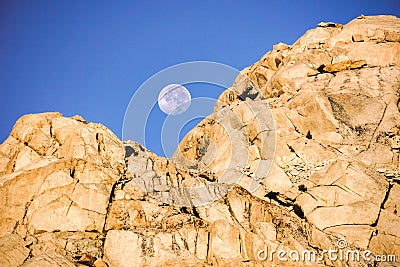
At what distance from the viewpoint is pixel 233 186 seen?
128ft

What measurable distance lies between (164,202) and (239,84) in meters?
45.9

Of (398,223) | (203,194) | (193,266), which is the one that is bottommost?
(193,266)

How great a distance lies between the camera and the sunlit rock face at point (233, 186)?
104 feet

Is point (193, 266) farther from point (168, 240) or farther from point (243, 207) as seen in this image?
point (243, 207)

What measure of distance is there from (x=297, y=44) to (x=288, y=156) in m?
37.0

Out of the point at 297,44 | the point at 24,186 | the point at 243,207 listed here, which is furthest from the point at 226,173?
the point at 297,44

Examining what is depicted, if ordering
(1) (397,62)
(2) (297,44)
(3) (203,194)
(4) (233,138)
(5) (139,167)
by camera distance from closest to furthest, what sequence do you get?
1. (3) (203,194)
2. (5) (139,167)
3. (4) (233,138)
4. (1) (397,62)
5. (2) (297,44)

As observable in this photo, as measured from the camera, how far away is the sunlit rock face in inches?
1248

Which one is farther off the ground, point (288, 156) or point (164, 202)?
point (288, 156)

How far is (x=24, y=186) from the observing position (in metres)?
35.0

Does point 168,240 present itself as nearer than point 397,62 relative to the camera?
Yes

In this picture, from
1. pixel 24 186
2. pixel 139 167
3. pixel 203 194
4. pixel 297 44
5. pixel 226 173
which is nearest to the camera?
pixel 24 186

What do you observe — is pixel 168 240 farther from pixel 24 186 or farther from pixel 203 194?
pixel 24 186

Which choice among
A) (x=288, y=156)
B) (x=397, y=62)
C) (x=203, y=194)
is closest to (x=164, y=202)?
(x=203, y=194)
